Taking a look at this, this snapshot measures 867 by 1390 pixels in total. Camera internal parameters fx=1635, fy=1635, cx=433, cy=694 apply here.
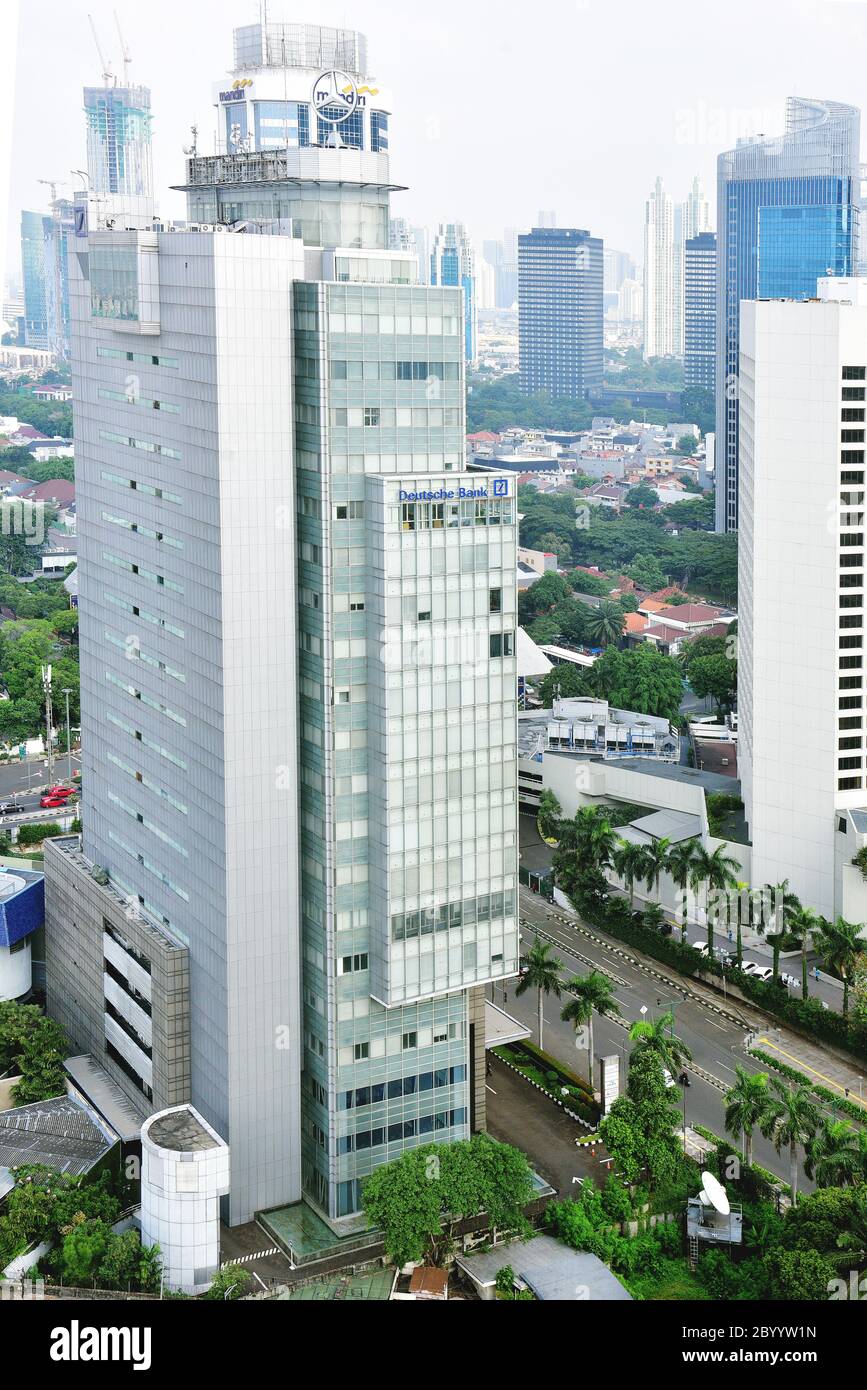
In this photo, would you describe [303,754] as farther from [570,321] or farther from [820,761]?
[570,321]

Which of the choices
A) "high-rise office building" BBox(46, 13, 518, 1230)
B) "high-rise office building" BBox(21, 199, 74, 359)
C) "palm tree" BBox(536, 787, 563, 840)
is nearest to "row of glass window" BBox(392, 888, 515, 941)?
"high-rise office building" BBox(46, 13, 518, 1230)

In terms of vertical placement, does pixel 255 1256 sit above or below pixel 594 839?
below

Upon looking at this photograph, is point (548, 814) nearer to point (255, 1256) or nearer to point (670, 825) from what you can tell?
point (670, 825)

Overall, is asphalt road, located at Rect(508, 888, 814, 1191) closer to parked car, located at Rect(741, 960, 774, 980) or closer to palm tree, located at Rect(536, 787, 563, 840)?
parked car, located at Rect(741, 960, 774, 980)

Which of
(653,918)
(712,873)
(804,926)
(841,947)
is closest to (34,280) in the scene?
(653,918)

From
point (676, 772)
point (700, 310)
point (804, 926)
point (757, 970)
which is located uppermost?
point (700, 310)

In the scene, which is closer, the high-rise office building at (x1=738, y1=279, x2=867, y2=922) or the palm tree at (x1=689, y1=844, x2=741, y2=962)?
the high-rise office building at (x1=738, y1=279, x2=867, y2=922)

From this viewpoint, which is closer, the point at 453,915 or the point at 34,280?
the point at 453,915
